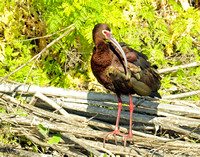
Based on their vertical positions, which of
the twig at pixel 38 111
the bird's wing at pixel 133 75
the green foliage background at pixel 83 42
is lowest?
the twig at pixel 38 111

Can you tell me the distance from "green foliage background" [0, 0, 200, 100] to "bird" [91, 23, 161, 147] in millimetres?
808

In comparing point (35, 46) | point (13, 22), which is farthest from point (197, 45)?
point (13, 22)

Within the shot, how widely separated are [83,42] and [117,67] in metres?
1.28

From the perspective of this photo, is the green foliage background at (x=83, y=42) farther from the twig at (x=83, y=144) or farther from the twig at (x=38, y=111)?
the twig at (x=83, y=144)

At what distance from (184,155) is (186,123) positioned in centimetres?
43

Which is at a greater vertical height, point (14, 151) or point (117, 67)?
point (117, 67)

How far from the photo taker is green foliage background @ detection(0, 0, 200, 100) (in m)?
4.99

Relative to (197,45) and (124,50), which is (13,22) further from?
(197,45)

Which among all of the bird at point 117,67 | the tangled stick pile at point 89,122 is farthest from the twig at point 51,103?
the bird at point 117,67

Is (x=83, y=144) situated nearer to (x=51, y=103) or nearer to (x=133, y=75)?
(x=51, y=103)

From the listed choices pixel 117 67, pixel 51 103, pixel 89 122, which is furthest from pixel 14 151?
pixel 117 67

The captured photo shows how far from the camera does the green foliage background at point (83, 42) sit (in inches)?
A: 197

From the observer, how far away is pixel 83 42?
4965 millimetres

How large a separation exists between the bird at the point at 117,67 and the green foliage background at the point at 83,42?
808 mm
